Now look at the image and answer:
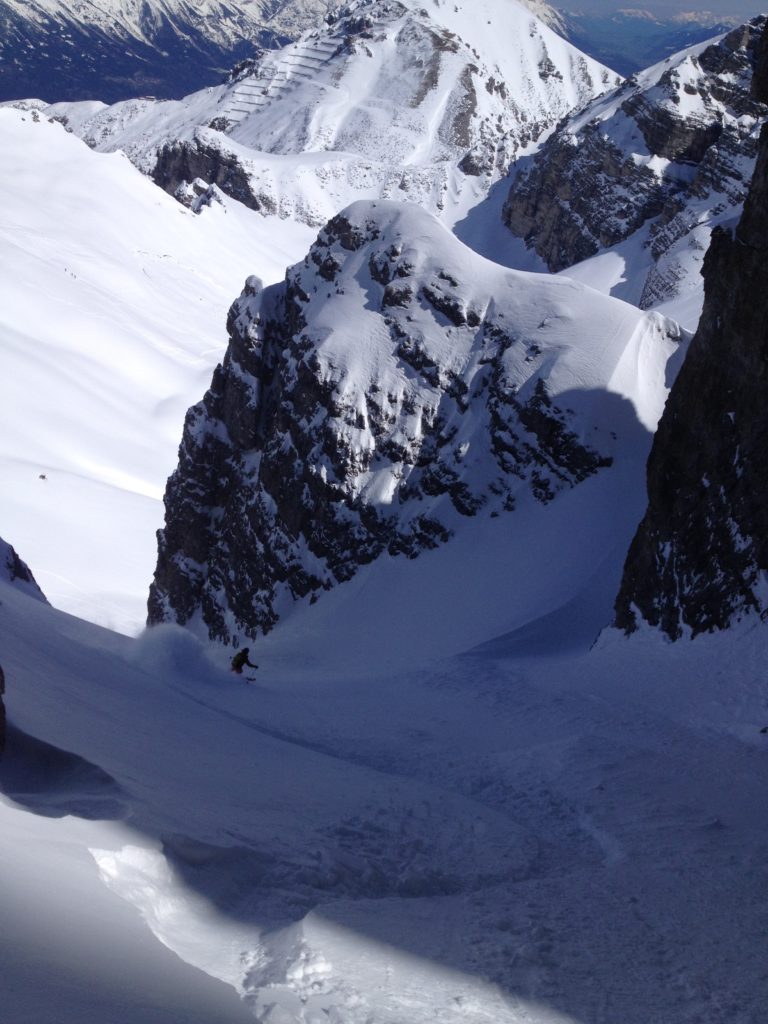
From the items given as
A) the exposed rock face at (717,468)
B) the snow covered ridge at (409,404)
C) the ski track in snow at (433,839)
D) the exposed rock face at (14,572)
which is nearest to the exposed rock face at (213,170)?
the snow covered ridge at (409,404)

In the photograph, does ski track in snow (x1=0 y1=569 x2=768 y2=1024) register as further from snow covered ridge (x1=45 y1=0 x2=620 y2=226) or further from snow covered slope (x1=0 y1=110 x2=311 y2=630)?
snow covered ridge (x1=45 y1=0 x2=620 y2=226)

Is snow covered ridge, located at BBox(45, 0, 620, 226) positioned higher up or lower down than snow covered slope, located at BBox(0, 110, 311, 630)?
higher up

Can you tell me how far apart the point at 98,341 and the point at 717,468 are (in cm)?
4646

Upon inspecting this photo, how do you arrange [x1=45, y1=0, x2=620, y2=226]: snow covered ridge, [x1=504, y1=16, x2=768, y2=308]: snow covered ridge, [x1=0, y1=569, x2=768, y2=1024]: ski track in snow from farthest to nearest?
[x1=45, y1=0, x2=620, y2=226]: snow covered ridge, [x1=504, y1=16, x2=768, y2=308]: snow covered ridge, [x1=0, y1=569, x2=768, y2=1024]: ski track in snow

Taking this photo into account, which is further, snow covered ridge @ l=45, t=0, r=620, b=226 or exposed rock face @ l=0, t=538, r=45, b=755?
snow covered ridge @ l=45, t=0, r=620, b=226

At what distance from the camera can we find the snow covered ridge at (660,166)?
72.0m

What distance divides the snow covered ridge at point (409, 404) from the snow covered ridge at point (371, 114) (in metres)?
86.8

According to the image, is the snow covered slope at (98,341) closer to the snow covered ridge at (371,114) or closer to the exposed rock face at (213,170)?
the exposed rock face at (213,170)

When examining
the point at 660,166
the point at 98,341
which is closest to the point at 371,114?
the point at 660,166

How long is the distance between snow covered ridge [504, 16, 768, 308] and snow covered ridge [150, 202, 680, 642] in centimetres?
3589

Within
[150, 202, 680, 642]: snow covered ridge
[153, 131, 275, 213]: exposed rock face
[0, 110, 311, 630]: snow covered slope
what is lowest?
[0, 110, 311, 630]: snow covered slope

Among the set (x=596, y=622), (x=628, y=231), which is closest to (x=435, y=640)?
(x=596, y=622)

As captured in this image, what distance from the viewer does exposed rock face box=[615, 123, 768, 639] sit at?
15852 mm

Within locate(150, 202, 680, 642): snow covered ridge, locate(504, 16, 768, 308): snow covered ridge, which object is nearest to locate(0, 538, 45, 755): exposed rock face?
locate(150, 202, 680, 642): snow covered ridge
